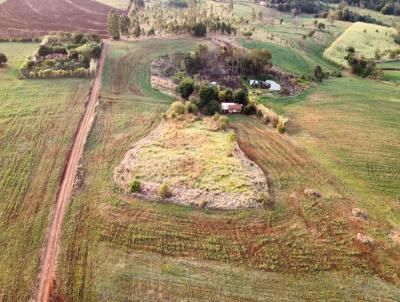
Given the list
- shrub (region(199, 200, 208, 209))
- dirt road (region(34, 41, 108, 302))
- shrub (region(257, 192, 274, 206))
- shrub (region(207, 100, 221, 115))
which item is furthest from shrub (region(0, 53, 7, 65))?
shrub (region(257, 192, 274, 206))

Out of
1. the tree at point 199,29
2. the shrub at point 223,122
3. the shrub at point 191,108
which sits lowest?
the shrub at point 223,122

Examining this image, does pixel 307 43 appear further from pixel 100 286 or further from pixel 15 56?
pixel 100 286

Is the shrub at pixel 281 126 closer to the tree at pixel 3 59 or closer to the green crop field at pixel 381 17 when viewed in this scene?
the tree at pixel 3 59

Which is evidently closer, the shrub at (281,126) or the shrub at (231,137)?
the shrub at (231,137)

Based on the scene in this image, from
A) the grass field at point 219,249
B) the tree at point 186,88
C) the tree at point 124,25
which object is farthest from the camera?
the tree at point 124,25

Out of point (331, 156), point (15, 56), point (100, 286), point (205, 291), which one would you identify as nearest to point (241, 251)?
point (205, 291)

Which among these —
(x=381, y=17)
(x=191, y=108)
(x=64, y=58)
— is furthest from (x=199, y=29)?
(x=381, y=17)

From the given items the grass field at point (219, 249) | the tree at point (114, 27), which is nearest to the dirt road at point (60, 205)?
the grass field at point (219, 249)
